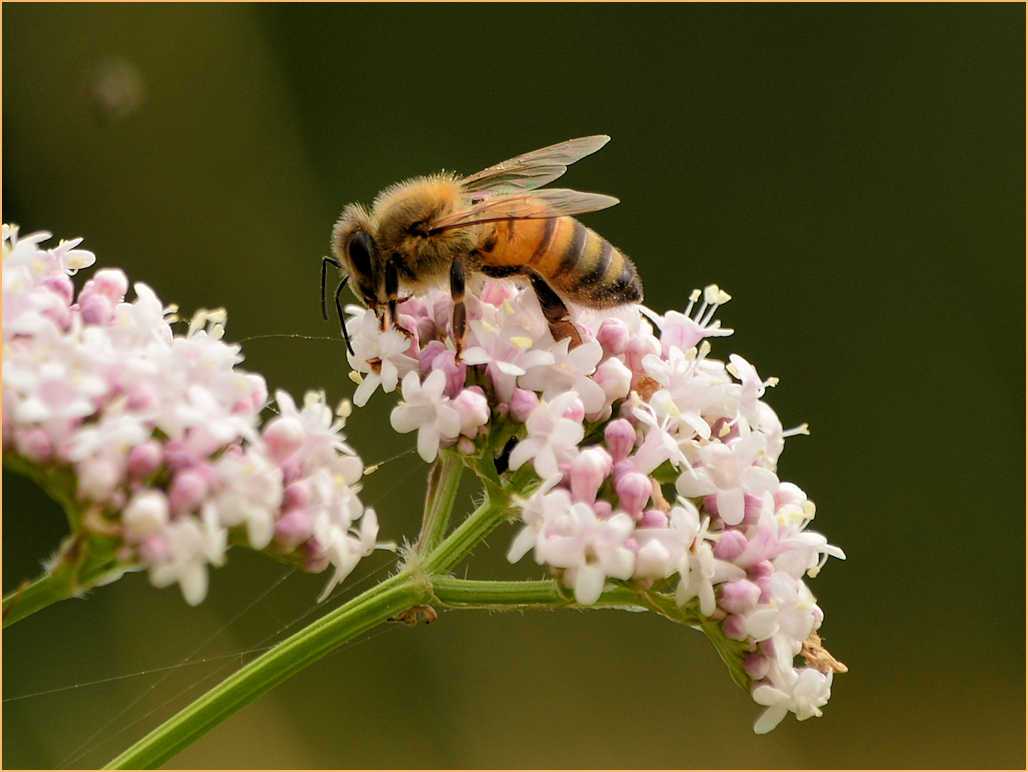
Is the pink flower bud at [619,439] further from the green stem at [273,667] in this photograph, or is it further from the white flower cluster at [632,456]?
the green stem at [273,667]

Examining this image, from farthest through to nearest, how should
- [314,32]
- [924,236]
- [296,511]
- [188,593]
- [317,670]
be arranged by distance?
[924,236] → [314,32] → [317,670] → [296,511] → [188,593]

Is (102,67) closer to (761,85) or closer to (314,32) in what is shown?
(314,32)

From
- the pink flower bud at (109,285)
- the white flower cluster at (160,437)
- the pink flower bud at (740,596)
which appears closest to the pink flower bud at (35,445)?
the white flower cluster at (160,437)

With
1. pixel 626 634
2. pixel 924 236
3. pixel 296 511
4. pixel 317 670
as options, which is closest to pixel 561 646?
pixel 626 634

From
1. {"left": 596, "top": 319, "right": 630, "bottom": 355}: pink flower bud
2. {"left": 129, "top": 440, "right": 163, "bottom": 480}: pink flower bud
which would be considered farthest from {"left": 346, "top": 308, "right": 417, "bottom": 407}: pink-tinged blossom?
{"left": 129, "top": 440, "right": 163, "bottom": 480}: pink flower bud

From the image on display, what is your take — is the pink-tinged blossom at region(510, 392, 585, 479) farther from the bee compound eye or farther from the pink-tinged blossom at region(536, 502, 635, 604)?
the bee compound eye

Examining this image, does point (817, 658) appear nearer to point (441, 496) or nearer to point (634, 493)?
point (634, 493)

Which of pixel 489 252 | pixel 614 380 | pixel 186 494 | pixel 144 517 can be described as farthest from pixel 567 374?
pixel 144 517
